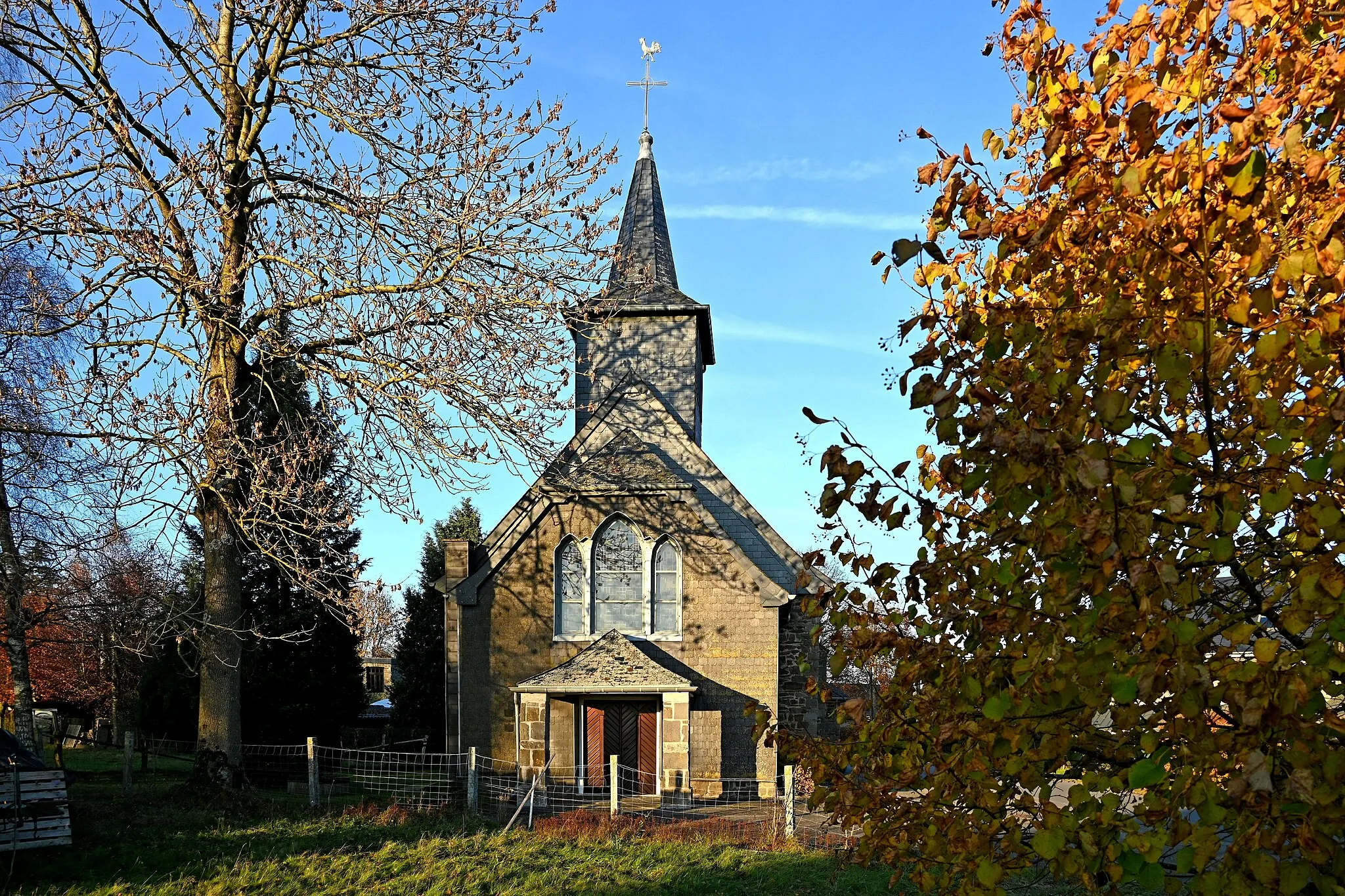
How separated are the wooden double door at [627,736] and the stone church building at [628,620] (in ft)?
0.10

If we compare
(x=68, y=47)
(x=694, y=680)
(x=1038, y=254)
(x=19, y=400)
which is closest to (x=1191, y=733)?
(x=1038, y=254)

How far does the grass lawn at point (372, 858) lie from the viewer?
10258 millimetres

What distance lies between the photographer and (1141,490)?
2.86 metres

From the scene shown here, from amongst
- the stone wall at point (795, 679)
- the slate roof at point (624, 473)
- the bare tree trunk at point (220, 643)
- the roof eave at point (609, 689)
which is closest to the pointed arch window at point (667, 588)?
the slate roof at point (624, 473)

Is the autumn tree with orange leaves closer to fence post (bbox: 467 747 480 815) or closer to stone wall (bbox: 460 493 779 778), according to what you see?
fence post (bbox: 467 747 480 815)

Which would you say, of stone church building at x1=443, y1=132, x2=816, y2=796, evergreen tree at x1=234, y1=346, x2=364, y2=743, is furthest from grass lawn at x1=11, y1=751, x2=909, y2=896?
evergreen tree at x1=234, y1=346, x2=364, y2=743

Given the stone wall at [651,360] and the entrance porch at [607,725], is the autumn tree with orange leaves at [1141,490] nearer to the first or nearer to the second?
the entrance porch at [607,725]

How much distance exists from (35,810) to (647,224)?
18.4 metres

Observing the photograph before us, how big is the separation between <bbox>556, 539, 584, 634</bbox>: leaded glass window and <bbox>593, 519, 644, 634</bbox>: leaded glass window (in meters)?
0.30

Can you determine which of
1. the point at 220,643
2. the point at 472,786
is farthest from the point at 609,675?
the point at 220,643

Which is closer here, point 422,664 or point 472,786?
point 472,786

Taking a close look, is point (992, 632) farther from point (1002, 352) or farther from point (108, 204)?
point (108, 204)

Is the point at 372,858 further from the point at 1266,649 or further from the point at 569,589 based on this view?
the point at 1266,649

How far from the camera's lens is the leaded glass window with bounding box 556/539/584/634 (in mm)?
19750
